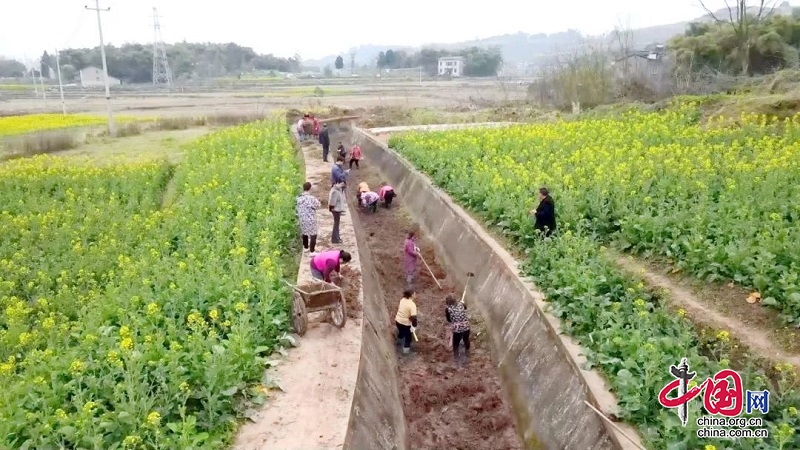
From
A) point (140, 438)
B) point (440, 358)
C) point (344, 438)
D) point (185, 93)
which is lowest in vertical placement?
point (440, 358)

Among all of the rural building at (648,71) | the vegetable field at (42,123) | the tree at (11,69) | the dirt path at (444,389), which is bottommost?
the dirt path at (444,389)

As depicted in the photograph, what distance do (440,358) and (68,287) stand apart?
23.6 feet

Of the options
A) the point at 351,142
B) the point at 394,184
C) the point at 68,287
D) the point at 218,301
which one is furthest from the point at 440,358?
the point at 351,142

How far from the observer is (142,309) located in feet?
29.6

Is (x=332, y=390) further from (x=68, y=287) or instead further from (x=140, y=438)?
(x=68, y=287)

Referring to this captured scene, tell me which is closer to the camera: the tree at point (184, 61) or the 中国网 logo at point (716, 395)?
the 中国网 logo at point (716, 395)

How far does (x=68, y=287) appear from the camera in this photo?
38.0ft

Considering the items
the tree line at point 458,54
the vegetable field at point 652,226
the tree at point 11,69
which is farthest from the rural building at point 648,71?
the tree at point 11,69

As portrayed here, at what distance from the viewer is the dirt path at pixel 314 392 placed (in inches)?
276

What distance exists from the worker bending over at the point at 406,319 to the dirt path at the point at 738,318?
3.86 m

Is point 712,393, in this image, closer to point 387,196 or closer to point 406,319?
point 406,319

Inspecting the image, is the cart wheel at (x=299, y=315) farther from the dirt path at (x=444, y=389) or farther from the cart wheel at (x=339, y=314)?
the dirt path at (x=444, y=389)

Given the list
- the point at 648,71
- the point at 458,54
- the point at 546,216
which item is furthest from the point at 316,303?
the point at 458,54

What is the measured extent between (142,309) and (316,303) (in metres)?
2.56
